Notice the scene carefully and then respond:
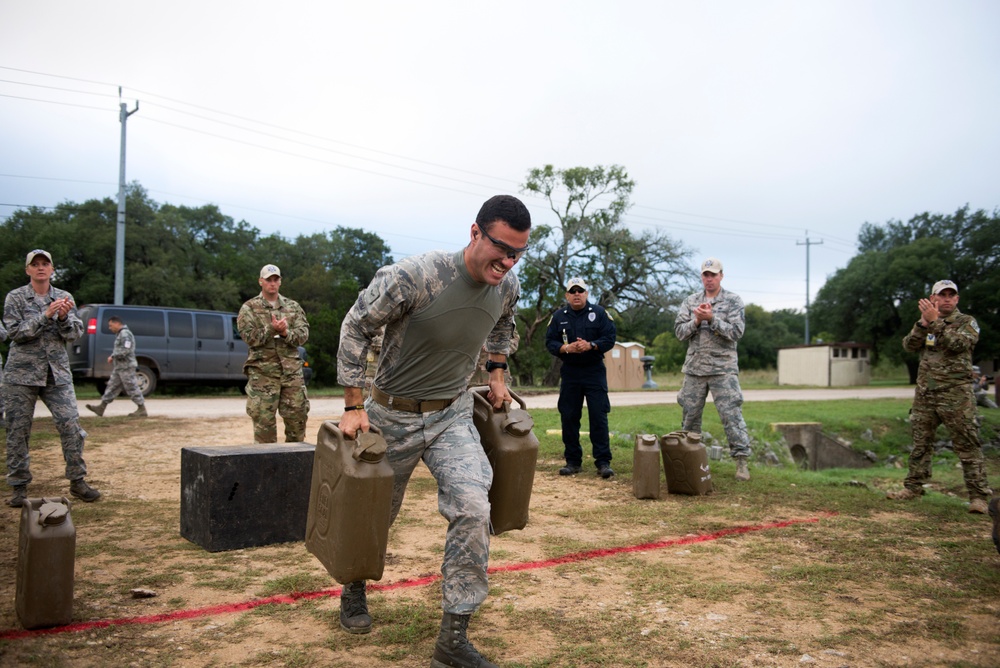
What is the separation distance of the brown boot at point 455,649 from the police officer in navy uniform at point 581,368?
16.8ft

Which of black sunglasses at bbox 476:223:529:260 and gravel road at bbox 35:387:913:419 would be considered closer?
black sunglasses at bbox 476:223:529:260

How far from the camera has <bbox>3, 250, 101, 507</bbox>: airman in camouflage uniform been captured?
21.3ft

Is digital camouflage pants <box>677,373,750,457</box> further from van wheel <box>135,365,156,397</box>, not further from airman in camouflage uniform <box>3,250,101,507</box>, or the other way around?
van wheel <box>135,365,156,397</box>

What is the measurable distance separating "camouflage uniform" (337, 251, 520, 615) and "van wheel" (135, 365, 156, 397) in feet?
52.6

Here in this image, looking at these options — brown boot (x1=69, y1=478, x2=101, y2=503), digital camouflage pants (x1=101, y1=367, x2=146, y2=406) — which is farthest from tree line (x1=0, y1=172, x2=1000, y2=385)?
brown boot (x1=69, y1=478, x2=101, y2=503)

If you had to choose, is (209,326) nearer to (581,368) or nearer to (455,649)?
(581,368)

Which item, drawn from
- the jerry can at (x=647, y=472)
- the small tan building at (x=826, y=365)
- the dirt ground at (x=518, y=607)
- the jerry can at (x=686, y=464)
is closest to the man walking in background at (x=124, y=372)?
the dirt ground at (x=518, y=607)

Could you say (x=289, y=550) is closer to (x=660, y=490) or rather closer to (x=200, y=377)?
(x=660, y=490)

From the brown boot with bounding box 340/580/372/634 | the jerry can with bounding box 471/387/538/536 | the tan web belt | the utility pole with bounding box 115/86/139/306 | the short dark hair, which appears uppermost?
the utility pole with bounding box 115/86/139/306

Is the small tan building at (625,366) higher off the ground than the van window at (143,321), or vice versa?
the van window at (143,321)

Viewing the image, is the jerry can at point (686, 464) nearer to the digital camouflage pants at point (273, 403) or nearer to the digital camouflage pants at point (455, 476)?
the digital camouflage pants at point (273, 403)

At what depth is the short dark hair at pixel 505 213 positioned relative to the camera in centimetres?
360

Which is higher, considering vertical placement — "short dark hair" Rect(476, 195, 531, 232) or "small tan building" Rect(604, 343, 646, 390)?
"short dark hair" Rect(476, 195, 531, 232)

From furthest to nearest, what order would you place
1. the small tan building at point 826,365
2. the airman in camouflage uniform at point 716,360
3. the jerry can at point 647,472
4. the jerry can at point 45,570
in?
1. the small tan building at point 826,365
2. the airman in camouflage uniform at point 716,360
3. the jerry can at point 647,472
4. the jerry can at point 45,570
